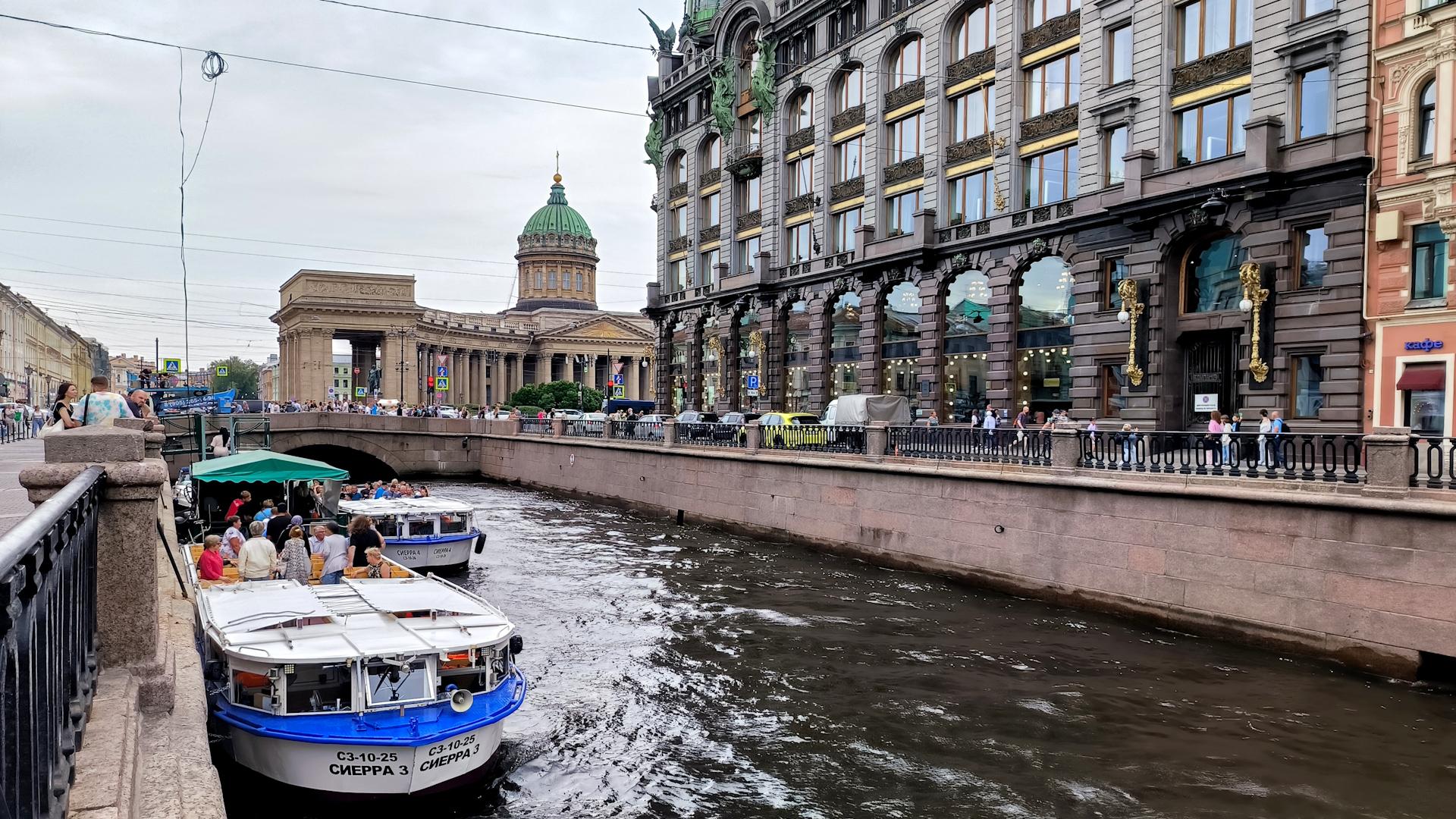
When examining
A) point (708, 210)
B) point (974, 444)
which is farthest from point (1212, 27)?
point (708, 210)

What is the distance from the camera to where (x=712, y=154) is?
189ft

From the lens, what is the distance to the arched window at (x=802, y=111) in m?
48.8

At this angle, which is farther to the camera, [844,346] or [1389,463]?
[844,346]

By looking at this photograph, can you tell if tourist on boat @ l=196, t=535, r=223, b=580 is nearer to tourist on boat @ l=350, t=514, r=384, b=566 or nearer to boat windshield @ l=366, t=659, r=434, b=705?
tourist on boat @ l=350, t=514, r=384, b=566

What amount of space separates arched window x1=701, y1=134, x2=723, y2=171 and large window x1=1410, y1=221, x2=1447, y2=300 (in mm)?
37341

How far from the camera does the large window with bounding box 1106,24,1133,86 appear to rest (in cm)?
3222

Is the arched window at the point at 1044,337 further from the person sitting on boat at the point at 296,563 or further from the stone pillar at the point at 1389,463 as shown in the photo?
the person sitting on boat at the point at 296,563

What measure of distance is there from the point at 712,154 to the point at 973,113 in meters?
21.2

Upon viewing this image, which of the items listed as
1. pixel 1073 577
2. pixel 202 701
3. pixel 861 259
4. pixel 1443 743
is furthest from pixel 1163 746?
pixel 861 259

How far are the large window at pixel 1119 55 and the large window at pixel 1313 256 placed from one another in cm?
813

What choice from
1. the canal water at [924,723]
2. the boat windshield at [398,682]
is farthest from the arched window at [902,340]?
the boat windshield at [398,682]

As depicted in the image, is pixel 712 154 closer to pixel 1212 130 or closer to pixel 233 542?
pixel 1212 130

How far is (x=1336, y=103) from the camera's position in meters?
25.9

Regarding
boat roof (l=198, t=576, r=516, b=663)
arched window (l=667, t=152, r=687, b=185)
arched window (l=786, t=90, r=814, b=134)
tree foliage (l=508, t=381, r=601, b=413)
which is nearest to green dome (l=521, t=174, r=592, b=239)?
tree foliage (l=508, t=381, r=601, b=413)
